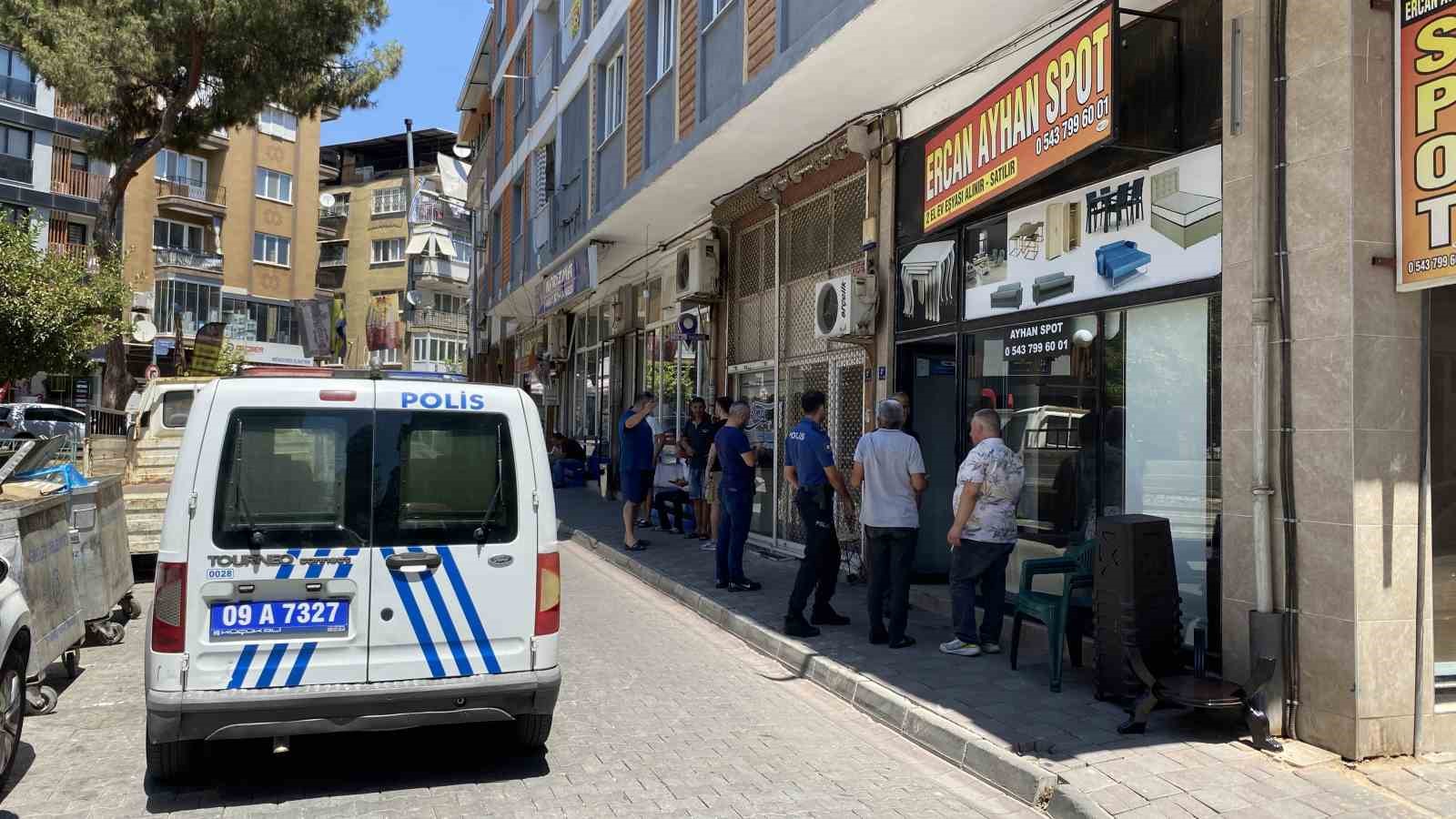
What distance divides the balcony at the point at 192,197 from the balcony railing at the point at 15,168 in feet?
21.7

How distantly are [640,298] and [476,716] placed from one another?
539 inches

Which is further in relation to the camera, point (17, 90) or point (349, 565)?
point (17, 90)

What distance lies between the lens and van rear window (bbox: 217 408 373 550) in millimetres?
4488

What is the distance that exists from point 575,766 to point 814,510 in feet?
11.0

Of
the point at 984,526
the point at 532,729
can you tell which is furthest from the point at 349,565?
the point at 984,526

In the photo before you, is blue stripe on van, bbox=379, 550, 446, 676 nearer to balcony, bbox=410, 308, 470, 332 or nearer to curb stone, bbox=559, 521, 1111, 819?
curb stone, bbox=559, 521, 1111, 819

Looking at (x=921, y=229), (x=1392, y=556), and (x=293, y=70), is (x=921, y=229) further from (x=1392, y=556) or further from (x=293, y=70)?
(x=293, y=70)

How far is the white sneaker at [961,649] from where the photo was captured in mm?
7148

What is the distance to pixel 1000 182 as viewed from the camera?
24.5 feet

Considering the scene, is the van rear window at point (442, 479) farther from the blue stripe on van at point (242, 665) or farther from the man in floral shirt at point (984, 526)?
the man in floral shirt at point (984, 526)

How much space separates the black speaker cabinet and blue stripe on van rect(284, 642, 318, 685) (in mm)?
4018

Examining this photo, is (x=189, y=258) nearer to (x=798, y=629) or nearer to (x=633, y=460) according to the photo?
(x=633, y=460)

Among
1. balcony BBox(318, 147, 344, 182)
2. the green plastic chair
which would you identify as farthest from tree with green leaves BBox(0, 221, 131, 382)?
balcony BBox(318, 147, 344, 182)

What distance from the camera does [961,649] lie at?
7176mm
